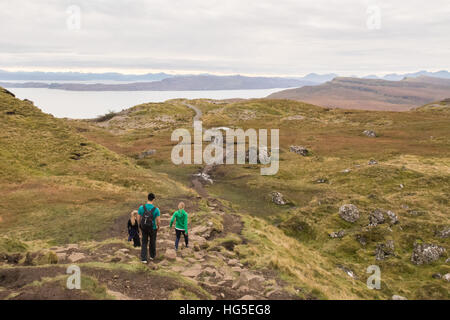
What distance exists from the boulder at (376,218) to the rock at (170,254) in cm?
2518

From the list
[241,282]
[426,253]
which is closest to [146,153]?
[426,253]

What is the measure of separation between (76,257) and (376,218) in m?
31.0

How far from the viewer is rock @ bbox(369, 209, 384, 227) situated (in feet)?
112

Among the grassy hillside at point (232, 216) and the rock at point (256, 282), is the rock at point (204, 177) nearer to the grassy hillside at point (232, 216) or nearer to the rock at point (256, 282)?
the grassy hillside at point (232, 216)

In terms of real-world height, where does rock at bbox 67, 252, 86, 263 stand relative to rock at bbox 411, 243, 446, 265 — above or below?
above

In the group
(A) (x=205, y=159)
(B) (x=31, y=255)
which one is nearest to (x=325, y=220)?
(B) (x=31, y=255)

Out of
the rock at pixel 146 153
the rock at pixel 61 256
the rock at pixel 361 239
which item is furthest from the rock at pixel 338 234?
the rock at pixel 146 153

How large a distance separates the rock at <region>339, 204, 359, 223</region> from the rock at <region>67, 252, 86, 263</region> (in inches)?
1144

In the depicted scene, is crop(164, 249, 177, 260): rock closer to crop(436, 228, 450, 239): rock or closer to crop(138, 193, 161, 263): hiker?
crop(138, 193, 161, 263): hiker

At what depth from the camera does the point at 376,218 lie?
34.6m

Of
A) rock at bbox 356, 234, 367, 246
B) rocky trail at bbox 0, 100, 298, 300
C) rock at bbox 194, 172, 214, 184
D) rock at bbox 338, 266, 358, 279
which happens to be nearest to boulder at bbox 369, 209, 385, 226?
rock at bbox 356, 234, 367, 246

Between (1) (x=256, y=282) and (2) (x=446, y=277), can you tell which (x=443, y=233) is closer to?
(2) (x=446, y=277)
